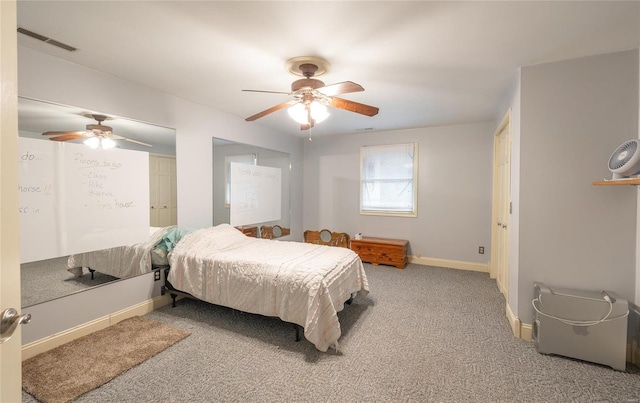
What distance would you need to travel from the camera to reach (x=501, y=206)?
3734 millimetres

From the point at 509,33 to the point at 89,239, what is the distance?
3.83m

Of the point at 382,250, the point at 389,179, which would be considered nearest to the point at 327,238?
the point at 382,250

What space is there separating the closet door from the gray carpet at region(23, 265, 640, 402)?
1017mm

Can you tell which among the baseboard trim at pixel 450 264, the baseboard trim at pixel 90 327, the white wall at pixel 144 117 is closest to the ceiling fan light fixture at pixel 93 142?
the white wall at pixel 144 117

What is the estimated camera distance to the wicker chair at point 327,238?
5109 millimetres

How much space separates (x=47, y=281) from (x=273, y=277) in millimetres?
1832

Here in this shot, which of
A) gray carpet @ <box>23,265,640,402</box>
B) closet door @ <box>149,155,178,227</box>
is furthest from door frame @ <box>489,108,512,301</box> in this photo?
closet door @ <box>149,155,178,227</box>

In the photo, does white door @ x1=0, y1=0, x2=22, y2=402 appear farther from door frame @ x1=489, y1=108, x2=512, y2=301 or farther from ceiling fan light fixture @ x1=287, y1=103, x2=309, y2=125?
door frame @ x1=489, y1=108, x2=512, y2=301

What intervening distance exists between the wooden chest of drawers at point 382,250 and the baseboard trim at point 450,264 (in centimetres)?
30

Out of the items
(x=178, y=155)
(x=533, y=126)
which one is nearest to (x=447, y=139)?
(x=533, y=126)

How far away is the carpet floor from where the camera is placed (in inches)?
71.1

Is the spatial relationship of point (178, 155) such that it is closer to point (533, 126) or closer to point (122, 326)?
point (122, 326)

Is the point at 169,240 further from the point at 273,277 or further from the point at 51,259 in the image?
the point at 273,277

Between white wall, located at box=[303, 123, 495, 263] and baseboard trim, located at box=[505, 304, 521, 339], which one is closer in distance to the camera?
baseboard trim, located at box=[505, 304, 521, 339]
